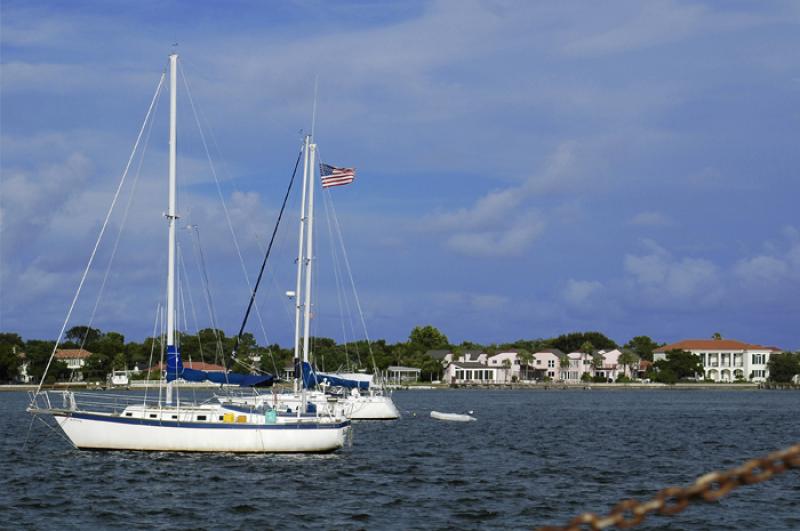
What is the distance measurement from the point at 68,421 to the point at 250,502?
50.0 ft

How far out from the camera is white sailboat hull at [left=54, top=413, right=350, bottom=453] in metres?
45.2

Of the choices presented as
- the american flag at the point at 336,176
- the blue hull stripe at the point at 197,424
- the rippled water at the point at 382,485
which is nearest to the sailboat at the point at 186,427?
the blue hull stripe at the point at 197,424

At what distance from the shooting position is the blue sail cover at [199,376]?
48312 millimetres

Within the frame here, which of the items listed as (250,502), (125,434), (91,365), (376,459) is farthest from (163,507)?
(91,365)

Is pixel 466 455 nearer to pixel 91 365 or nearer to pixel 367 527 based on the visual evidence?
pixel 367 527

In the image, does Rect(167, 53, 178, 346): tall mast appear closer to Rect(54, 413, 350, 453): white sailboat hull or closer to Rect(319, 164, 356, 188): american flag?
Rect(54, 413, 350, 453): white sailboat hull

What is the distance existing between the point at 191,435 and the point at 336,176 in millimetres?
28467

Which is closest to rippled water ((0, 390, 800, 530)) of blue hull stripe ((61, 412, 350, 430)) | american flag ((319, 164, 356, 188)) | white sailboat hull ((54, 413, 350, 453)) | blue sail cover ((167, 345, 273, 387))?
white sailboat hull ((54, 413, 350, 453))

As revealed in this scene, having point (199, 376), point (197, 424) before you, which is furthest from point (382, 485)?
point (199, 376)

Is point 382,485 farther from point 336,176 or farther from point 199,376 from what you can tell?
point 336,176

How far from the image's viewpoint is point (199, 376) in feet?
169

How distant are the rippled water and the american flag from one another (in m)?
16.9

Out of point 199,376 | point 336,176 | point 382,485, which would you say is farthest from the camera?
point 336,176

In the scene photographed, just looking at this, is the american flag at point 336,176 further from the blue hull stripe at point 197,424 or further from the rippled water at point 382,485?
the blue hull stripe at point 197,424
